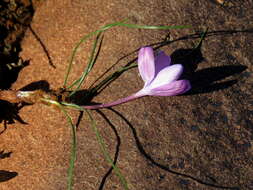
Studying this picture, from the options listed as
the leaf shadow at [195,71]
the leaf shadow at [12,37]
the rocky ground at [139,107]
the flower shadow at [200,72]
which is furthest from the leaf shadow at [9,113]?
the flower shadow at [200,72]

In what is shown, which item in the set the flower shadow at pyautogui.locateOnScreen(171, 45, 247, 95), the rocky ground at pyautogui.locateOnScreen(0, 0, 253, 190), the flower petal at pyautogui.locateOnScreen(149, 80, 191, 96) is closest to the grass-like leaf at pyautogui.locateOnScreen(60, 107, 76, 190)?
the rocky ground at pyautogui.locateOnScreen(0, 0, 253, 190)

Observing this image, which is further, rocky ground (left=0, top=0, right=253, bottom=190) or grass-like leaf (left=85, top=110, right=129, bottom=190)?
rocky ground (left=0, top=0, right=253, bottom=190)

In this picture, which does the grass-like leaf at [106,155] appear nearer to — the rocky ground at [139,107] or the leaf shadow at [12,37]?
the rocky ground at [139,107]

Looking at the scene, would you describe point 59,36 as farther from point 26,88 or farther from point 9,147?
point 9,147

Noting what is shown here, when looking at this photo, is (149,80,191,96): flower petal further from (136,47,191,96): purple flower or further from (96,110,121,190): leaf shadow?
(96,110,121,190): leaf shadow

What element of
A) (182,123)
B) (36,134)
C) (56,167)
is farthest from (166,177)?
(36,134)

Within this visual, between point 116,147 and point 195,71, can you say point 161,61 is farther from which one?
point 116,147
